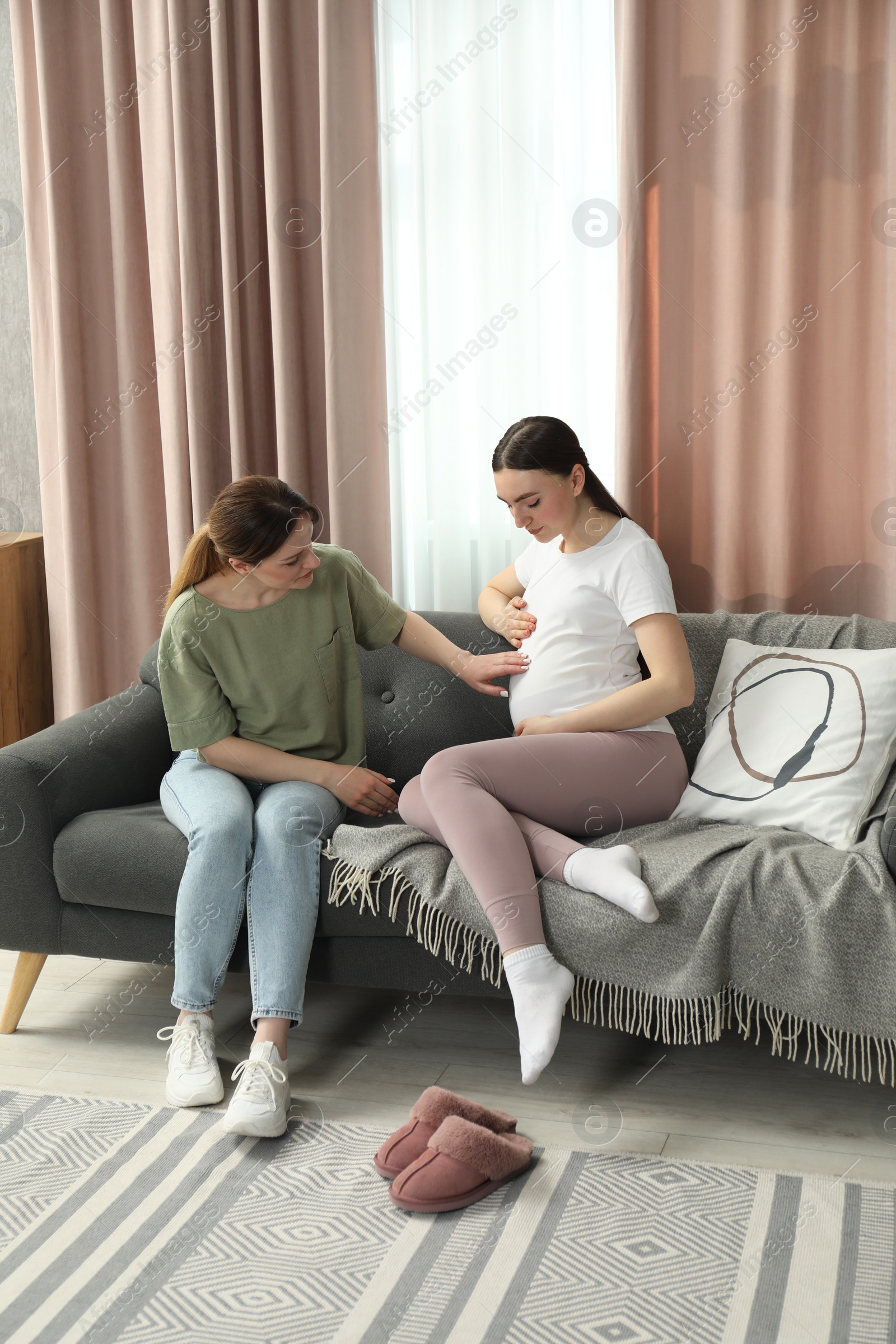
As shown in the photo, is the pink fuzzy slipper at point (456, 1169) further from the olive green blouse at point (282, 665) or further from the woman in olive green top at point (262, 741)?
the olive green blouse at point (282, 665)

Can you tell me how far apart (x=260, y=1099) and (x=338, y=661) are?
2.74ft

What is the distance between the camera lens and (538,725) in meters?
2.02

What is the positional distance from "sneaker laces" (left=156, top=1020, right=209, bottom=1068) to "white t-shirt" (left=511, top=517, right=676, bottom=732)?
818 millimetres

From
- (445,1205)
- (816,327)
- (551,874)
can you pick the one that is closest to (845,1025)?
(551,874)

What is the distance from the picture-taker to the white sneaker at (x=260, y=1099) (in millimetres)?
1684

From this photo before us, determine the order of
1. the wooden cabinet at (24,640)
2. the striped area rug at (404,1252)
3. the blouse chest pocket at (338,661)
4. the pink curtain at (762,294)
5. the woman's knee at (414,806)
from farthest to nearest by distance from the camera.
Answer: the wooden cabinet at (24,640) → the pink curtain at (762,294) → the blouse chest pocket at (338,661) → the woman's knee at (414,806) → the striped area rug at (404,1252)

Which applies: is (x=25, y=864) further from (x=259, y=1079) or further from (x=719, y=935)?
(x=719, y=935)

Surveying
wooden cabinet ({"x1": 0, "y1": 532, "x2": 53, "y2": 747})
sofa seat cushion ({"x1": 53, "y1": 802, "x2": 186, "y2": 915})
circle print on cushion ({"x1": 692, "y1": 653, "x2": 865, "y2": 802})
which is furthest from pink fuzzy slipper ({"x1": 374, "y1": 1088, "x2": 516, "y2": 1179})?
wooden cabinet ({"x1": 0, "y1": 532, "x2": 53, "y2": 747})

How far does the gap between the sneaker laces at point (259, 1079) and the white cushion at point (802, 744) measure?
840 mm

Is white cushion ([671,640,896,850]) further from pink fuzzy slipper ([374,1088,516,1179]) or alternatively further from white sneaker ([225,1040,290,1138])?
white sneaker ([225,1040,290,1138])

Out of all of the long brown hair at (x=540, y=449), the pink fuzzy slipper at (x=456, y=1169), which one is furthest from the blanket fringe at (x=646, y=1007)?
the long brown hair at (x=540, y=449)

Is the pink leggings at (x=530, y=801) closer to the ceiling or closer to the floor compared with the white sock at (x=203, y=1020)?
closer to the ceiling

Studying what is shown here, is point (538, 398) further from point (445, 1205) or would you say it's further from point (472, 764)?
point (445, 1205)

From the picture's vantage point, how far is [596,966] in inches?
67.6
